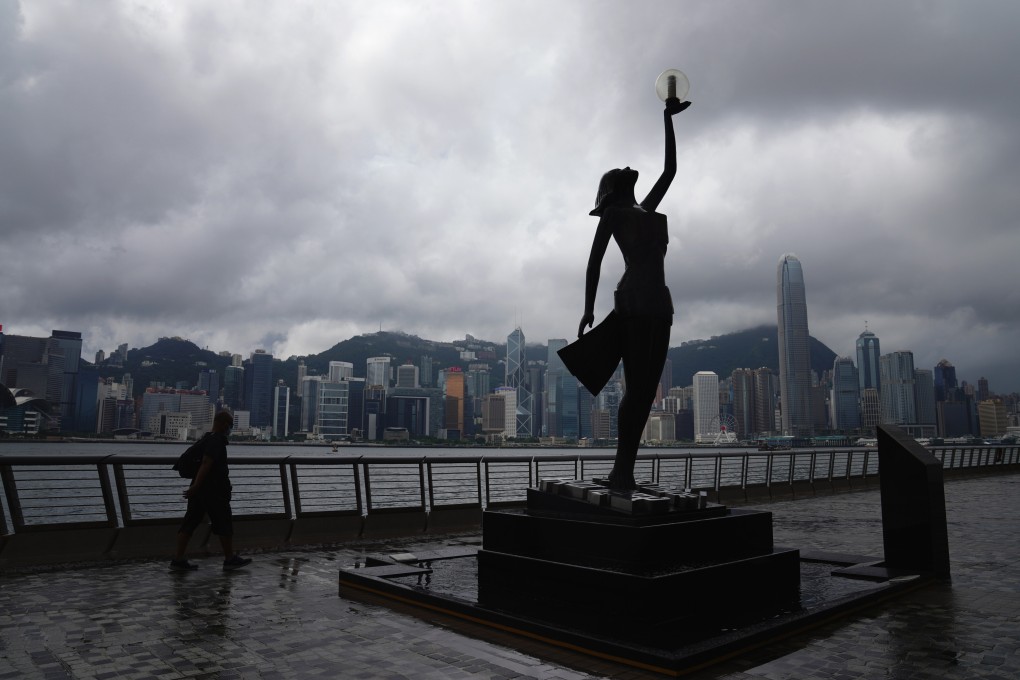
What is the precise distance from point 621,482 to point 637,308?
61.7 inches

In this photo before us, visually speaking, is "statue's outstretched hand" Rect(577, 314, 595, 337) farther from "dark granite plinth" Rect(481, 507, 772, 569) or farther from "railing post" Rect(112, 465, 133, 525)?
"railing post" Rect(112, 465, 133, 525)

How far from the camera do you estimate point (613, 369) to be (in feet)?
21.6

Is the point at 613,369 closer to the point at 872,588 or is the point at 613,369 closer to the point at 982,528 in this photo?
the point at 872,588

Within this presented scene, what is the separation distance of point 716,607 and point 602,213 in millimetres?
3659

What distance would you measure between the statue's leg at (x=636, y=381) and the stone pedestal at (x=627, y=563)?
399mm

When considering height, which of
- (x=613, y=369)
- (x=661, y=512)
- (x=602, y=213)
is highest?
(x=602, y=213)

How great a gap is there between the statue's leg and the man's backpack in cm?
469

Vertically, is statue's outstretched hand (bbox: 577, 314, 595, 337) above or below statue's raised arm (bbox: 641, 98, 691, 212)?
below

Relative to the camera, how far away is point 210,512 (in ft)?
25.5

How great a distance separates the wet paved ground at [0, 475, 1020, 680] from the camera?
13.4ft

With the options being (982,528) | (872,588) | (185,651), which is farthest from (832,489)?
(185,651)

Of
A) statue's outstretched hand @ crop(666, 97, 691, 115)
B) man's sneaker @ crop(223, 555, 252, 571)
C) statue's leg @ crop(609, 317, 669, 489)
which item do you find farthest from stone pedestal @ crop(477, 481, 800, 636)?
statue's outstretched hand @ crop(666, 97, 691, 115)

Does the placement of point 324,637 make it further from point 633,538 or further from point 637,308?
point 637,308

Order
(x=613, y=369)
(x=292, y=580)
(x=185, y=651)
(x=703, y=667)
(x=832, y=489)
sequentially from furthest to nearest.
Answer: (x=832, y=489)
(x=292, y=580)
(x=613, y=369)
(x=185, y=651)
(x=703, y=667)
